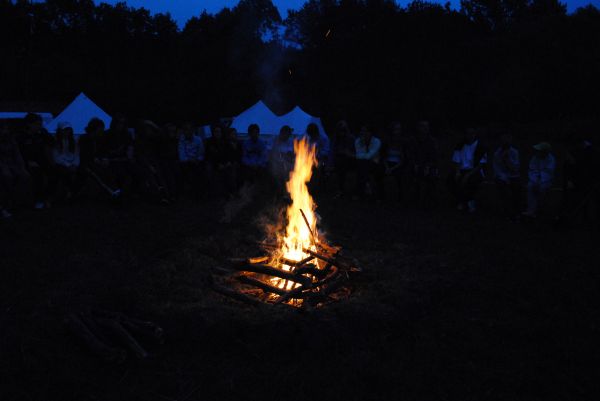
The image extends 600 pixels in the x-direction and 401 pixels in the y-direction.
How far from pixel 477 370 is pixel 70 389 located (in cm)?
285

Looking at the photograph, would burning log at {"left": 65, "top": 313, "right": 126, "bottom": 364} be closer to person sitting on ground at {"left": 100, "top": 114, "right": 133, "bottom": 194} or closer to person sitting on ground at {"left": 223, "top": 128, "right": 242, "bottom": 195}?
person sitting on ground at {"left": 100, "top": 114, "right": 133, "bottom": 194}

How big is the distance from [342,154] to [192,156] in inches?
133

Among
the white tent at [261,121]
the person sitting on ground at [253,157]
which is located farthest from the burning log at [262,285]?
the white tent at [261,121]

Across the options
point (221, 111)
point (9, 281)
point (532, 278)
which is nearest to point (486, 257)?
point (532, 278)

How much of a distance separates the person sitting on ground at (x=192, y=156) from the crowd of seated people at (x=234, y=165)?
0.07 feet

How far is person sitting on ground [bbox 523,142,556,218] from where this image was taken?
8406 mm

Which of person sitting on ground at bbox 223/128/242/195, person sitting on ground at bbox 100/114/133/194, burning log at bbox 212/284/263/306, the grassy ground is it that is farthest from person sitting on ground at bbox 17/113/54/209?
burning log at bbox 212/284/263/306

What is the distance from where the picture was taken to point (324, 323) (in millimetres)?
3918

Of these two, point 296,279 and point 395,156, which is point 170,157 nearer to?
point 395,156

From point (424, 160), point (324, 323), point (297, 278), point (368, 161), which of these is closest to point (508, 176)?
point (424, 160)

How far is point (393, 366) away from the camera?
345 cm

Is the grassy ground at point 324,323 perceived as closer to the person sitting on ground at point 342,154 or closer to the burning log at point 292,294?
the burning log at point 292,294

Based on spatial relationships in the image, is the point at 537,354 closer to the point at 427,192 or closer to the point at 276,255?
the point at 276,255

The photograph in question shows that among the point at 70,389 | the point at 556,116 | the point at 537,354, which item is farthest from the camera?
the point at 556,116
